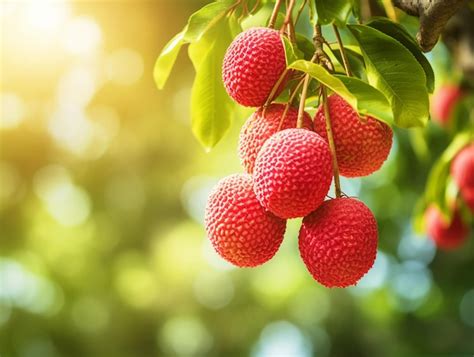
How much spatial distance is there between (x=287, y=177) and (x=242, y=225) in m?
0.09

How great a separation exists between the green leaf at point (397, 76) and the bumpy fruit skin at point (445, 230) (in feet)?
3.53

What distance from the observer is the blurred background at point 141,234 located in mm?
4684

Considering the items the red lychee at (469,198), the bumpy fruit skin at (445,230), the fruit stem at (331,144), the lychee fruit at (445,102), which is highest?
the fruit stem at (331,144)

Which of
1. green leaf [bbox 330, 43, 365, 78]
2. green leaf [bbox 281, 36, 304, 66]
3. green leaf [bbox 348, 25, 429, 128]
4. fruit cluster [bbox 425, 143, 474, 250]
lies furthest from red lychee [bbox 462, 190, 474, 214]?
green leaf [bbox 281, 36, 304, 66]

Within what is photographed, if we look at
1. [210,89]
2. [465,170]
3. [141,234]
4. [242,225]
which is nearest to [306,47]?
[210,89]

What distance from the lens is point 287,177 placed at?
75 cm

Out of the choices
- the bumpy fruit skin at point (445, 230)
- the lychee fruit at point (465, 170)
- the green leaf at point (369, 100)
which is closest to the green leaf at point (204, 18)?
the green leaf at point (369, 100)

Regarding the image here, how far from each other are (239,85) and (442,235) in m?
1.23

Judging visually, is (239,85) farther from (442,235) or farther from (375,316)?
(375,316)

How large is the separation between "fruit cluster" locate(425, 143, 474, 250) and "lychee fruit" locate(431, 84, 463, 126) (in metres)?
0.25

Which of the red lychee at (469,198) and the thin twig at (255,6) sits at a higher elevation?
the thin twig at (255,6)

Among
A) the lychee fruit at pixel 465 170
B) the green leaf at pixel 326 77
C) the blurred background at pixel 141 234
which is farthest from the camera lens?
the blurred background at pixel 141 234

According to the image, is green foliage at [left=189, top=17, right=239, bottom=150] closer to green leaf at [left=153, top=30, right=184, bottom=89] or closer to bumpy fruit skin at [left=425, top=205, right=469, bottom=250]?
green leaf at [left=153, top=30, right=184, bottom=89]

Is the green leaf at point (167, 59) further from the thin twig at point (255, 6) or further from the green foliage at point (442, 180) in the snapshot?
the green foliage at point (442, 180)
